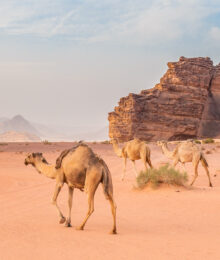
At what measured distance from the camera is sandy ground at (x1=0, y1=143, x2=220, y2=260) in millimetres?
6426

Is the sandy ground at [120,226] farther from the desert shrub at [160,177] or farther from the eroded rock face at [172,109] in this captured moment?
the eroded rock face at [172,109]

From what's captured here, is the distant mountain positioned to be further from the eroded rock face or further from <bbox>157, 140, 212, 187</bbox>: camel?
<bbox>157, 140, 212, 187</bbox>: camel

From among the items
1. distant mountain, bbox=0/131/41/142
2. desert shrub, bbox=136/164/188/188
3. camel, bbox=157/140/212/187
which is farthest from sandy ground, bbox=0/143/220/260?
distant mountain, bbox=0/131/41/142

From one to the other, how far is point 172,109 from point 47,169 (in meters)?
56.7

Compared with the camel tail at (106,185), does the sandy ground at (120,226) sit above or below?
below

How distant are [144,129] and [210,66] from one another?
54.7 ft

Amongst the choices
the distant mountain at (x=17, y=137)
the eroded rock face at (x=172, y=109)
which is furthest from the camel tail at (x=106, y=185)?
the distant mountain at (x=17, y=137)

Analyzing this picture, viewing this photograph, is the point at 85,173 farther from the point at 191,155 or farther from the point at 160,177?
the point at 191,155

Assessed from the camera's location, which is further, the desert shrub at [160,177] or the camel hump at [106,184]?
the desert shrub at [160,177]

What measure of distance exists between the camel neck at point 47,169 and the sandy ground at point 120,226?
1.03 meters

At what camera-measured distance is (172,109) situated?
6462 cm

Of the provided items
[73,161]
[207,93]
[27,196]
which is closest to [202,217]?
[73,161]

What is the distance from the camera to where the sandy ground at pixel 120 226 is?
253 inches

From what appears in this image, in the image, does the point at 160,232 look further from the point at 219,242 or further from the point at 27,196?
the point at 27,196
